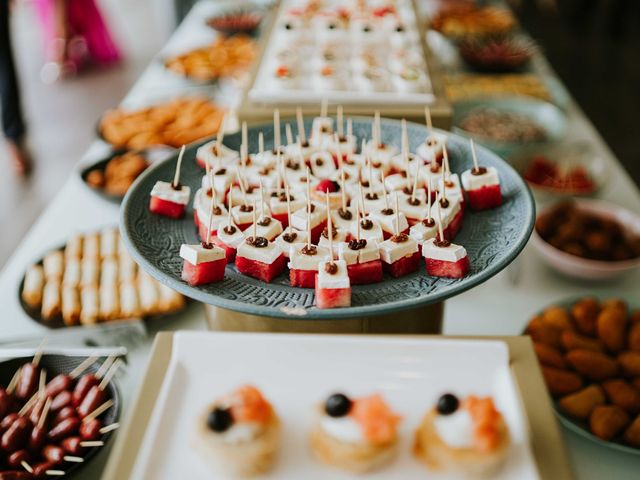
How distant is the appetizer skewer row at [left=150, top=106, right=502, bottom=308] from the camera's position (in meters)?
1.11

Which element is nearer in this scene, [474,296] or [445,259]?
[445,259]

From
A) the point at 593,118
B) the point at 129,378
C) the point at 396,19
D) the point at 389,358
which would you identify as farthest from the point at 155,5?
the point at 389,358

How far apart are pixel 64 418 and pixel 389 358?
680 millimetres

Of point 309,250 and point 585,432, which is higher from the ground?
point 309,250

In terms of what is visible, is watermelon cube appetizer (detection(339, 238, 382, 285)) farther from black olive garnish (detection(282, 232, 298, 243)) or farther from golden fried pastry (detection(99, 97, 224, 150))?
golden fried pastry (detection(99, 97, 224, 150))

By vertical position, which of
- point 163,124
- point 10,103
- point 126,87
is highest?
point 163,124

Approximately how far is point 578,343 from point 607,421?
22cm

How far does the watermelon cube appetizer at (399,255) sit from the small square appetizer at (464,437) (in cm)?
34

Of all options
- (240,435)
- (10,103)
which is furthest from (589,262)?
(10,103)

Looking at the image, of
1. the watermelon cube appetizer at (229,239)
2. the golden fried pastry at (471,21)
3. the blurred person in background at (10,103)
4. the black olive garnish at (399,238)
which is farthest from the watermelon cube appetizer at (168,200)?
the blurred person in background at (10,103)

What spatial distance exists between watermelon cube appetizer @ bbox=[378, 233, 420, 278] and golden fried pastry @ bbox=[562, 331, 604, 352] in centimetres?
48

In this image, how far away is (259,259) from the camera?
111cm

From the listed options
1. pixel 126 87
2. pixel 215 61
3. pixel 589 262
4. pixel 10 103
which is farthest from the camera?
pixel 126 87

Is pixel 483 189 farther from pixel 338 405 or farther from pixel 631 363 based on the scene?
pixel 338 405
